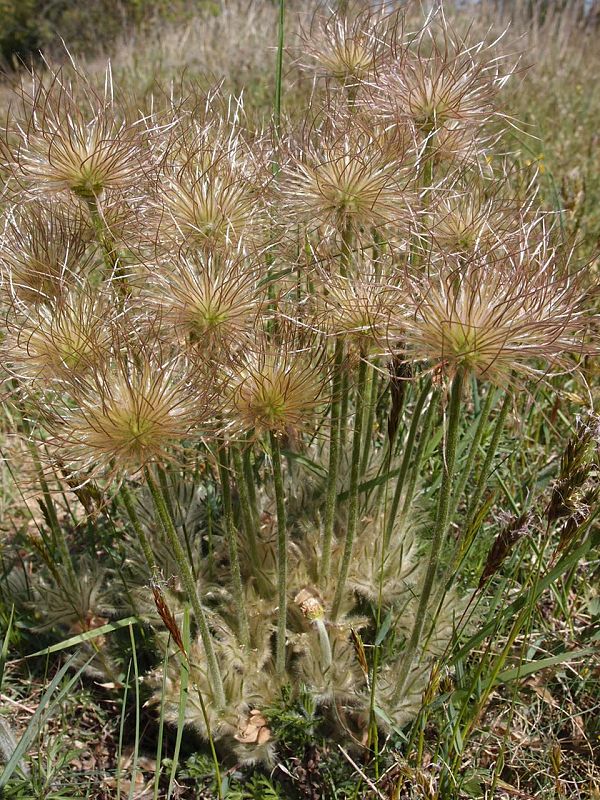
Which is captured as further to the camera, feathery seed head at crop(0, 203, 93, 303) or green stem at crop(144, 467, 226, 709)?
feathery seed head at crop(0, 203, 93, 303)

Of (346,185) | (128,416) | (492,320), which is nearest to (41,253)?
(128,416)

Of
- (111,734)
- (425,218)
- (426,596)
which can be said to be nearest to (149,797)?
(111,734)

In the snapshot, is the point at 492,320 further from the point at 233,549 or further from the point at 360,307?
the point at 233,549

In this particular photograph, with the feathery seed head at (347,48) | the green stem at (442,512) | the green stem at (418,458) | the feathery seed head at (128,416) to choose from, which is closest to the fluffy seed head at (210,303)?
the feathery seed head at (128,416)

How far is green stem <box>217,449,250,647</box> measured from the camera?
6.01 ft

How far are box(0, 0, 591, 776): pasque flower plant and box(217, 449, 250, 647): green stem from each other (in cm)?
1

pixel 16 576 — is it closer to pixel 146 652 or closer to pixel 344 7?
pixel 146 652

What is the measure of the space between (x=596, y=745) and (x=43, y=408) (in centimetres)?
198

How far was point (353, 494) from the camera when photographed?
2.03 meters

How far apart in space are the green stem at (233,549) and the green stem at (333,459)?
30cm

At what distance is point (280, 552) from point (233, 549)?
0.13 m

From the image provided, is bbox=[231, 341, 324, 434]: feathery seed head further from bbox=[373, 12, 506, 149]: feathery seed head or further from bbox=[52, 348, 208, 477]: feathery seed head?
bbox=[373, 12, 506, 149]: feathery seed head

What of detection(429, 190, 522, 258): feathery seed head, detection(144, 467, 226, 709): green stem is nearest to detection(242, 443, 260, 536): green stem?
detection(144, 467, 226, 709): green stem

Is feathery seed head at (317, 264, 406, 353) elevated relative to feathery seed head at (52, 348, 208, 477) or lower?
elevated
